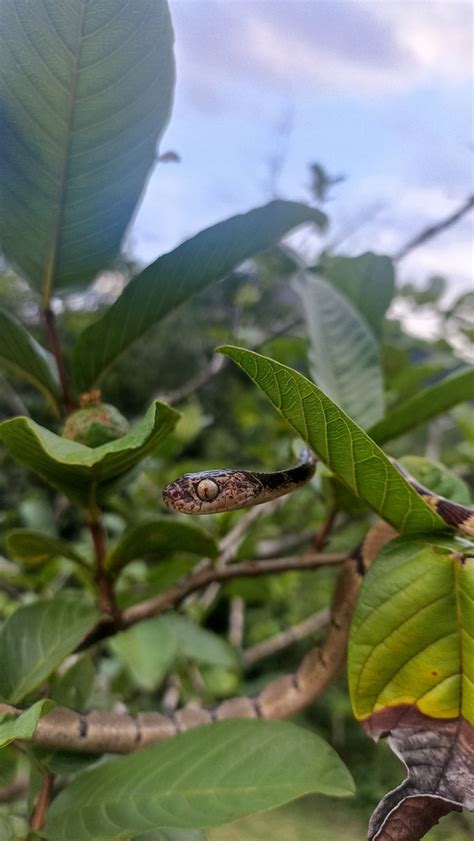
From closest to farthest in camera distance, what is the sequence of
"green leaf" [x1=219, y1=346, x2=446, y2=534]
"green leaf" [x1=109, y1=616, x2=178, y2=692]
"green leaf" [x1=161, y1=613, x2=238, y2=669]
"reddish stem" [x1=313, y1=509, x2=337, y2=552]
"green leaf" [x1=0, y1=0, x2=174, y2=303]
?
"green leaf" [x1=219, y1=346, x2=446, y2=534]
"green leaf" [x1=0, y1=0, x2=174, y2=303]
"reddish stem" [x1=313, y1=509, x2=337, y2=552]
"green leaf" [x1=109, y1=616, x2=178, y2=692]
"green leaf" [x1=161, y1=613, x2=238, y2=669]

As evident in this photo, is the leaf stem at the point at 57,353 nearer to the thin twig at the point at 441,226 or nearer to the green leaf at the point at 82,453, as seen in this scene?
the green leaf at the point at 82,453

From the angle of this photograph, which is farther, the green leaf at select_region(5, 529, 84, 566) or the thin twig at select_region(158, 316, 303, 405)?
the thin twig at select_region(158, 316, 303, 405)

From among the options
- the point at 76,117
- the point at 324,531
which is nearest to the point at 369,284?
the point at 324,531

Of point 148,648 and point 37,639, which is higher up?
point 37,639

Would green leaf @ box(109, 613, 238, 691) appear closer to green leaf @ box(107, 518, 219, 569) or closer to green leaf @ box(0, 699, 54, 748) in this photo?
green leaf @ box(107, 518, 219, 569)

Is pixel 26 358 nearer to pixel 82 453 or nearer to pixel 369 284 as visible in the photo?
pixel 82 453

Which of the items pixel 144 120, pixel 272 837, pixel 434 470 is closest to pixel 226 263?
pixel 144 120

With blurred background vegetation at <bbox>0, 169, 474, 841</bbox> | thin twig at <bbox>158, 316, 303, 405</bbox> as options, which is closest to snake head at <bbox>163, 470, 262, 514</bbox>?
blurred background vegetation at <bbox>0, 169, 474, 841</bbox>

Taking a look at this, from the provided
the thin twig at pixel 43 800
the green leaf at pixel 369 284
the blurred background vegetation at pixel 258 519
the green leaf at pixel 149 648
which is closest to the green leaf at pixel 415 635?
the blurred background vegetation at pixel 258 519
